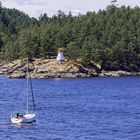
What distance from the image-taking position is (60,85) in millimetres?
163375

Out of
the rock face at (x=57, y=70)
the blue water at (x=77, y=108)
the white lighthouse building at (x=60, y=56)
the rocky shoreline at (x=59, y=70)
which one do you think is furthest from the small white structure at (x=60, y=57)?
the blue water at (x=77, y=108)

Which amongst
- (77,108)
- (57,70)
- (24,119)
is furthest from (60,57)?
(24,119)

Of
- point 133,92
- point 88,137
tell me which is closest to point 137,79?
point 133,92

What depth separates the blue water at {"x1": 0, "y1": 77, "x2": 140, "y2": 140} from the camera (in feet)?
257

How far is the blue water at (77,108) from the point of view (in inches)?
3083

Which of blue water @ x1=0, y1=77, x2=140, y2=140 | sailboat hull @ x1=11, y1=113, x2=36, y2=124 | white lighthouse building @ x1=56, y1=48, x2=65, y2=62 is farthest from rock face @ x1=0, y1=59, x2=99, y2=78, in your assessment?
sailboat hull @ x1=11, y1=113, x2=36, y2=124

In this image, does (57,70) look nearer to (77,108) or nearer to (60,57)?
(60,57)

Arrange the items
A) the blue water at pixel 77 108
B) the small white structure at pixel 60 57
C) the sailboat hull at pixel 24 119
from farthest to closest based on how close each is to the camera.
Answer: the small white structure at pixel 60 57 < the sailboat hull at pixel 24 119 < the blue water at pixel 77 108

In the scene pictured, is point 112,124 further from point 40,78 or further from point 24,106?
point 40,78

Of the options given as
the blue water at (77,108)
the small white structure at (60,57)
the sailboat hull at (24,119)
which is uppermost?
the small white structure at (60,57)

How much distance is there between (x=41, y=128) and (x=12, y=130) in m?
4.18

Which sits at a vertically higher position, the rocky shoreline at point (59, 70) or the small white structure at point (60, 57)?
the small white structure at point (60, 57)

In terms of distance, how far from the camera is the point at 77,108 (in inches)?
4257

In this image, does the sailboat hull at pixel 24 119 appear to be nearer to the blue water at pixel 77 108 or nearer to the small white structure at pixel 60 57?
the blue water at pixel 77 108
